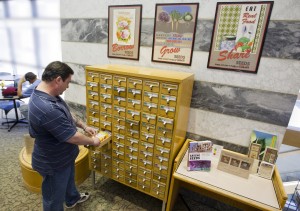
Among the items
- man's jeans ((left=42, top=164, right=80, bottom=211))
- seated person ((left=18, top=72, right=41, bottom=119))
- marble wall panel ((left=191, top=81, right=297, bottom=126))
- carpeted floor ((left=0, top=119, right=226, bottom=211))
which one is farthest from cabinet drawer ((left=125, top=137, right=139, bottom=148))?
seated person ((left=18, top=72, right=41, bottom=119))

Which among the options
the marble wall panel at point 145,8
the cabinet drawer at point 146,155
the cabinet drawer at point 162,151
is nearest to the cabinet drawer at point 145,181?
the cabinet drawer at point 146,155

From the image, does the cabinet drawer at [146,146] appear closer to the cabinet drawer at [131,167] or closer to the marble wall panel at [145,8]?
the cabinet drawer at [131,167]

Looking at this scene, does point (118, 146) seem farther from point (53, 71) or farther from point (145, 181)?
point (53, 71)

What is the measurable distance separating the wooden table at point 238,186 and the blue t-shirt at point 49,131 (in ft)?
3.07

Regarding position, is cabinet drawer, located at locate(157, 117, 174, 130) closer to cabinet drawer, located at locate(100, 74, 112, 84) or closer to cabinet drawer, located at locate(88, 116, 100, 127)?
cabinet drawer, located at locate(100, 74, 112, 84)

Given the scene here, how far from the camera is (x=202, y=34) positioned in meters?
1.74

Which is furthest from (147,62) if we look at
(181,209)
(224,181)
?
(181,209)

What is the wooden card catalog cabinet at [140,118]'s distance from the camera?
1.54 m

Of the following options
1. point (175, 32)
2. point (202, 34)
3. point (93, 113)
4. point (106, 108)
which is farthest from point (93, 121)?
point (202, 34)

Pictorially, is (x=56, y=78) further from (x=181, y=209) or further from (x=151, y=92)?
(x=181, y=209)

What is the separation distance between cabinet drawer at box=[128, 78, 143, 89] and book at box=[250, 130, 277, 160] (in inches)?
45.0

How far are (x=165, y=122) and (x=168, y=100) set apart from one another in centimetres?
20

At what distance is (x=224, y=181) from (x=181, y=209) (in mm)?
852

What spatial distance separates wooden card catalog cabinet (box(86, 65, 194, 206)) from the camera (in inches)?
60.8
